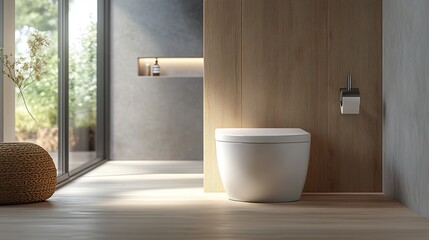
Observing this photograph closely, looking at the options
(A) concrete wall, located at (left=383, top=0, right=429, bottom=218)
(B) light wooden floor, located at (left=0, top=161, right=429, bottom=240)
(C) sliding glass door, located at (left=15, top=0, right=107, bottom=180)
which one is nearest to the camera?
(B) light wooden floor, located at (left=0, top=161, right=429, bottom=240)

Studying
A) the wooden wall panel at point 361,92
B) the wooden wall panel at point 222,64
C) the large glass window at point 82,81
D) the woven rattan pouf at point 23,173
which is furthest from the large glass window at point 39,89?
the wooden wall panel at point 361,92

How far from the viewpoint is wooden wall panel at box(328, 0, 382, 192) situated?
183 inches

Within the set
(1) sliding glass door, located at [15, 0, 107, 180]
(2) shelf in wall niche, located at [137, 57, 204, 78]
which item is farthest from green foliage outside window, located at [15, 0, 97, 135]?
(2) shelf in wall niche, located at [137, 57, 204, 78]

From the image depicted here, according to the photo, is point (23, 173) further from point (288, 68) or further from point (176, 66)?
point (176, 66)

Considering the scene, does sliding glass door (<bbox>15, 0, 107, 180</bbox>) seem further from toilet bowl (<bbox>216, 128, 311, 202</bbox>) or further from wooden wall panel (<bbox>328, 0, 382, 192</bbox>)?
wooden wall panel (<bbox>328, 0, 382, 192</bbox>)

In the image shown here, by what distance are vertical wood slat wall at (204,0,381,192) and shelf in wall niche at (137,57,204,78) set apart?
2679 millimetres

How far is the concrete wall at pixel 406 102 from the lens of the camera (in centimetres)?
365

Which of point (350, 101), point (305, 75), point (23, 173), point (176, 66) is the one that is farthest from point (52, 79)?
point (176, 66)

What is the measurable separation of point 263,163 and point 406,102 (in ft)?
2.71

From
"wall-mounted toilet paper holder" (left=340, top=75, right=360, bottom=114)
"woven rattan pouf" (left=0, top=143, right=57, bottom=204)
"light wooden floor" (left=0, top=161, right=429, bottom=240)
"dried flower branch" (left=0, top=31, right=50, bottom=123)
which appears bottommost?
"light wooden floor" (left=0, top=161, right=429, bottom=240)

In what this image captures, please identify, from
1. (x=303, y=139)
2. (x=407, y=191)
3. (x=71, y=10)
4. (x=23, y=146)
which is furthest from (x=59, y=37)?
(x=407, y=191)

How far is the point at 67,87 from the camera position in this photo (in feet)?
17.4

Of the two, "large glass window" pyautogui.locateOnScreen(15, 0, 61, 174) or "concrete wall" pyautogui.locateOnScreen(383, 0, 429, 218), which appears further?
"large glass window" pyautogui.locateOnScreen(15, 0, 61, 174)

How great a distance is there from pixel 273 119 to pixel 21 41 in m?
1.57
